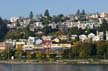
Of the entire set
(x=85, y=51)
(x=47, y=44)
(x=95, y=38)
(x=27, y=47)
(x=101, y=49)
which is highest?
(x=95, y=38)

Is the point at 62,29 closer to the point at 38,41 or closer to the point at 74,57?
the point at 38,41

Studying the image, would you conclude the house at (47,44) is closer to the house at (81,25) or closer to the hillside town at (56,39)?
the hillside town at (56,39)

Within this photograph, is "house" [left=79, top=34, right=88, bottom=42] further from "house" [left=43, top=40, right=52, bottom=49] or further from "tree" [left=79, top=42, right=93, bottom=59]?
"tree" [left=79, top=42, right=93, bottom=59]

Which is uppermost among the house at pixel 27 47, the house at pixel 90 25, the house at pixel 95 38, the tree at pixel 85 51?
the house at pixel 90 25

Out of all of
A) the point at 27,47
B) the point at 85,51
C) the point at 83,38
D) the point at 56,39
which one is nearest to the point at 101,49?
the point at 85,51

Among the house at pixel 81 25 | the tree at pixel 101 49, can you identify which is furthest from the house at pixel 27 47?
the house at pixel 81 25

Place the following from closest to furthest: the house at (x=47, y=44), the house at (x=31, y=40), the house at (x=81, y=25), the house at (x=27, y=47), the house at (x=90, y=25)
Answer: the house at (x=27, y=47) → the house at (x=47, y=44) → the house at (x=31, y=40) → the house at (x=90, y=25) → the house at (x=81, y=25)

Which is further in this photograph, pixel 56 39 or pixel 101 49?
pixel 56 39

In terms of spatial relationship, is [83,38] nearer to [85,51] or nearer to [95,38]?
[95,38]

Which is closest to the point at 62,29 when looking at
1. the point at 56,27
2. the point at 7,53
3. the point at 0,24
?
the point at 56,27
